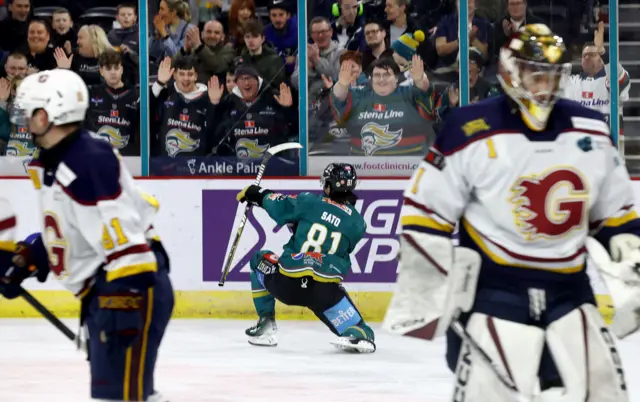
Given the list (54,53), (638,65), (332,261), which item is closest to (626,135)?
(638,65)

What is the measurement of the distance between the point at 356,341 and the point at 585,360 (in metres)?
3.96

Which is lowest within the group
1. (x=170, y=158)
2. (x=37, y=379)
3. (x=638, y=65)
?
(x=37, y=379)

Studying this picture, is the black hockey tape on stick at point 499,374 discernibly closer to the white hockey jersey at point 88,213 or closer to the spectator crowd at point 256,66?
the white hockey jersey at point 88,213

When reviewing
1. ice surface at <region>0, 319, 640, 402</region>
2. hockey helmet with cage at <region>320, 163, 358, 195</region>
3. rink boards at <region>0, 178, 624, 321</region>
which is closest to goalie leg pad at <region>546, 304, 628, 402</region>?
ice surface at <region>0, 319, 640, 402</region>

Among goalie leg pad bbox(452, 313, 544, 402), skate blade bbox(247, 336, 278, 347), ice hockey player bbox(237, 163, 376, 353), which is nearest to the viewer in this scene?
goalie leg pad bbox(452, 313, 544, 402)

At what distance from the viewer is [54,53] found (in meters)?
9.64

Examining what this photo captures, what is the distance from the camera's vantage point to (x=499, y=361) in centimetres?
351

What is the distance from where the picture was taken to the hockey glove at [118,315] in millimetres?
3824

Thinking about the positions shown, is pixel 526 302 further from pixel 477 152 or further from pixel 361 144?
pixel 361 144

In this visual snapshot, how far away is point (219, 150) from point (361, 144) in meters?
0.97

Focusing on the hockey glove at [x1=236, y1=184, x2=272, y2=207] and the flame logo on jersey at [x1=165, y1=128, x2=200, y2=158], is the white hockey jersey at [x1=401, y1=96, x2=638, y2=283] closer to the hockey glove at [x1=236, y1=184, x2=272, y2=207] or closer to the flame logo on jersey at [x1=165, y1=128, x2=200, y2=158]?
the hockey glove at [x1=236, y1=184, x2=272, y2=207]

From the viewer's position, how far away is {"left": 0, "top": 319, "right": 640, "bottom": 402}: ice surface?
6039 mm

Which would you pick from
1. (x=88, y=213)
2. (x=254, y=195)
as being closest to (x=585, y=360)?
(x=88, y=213)

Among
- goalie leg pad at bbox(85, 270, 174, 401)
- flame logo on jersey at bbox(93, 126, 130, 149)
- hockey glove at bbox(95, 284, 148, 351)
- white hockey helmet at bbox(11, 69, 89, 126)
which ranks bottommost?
goalie leg pad at bbox(85, 270, 174, 401)
